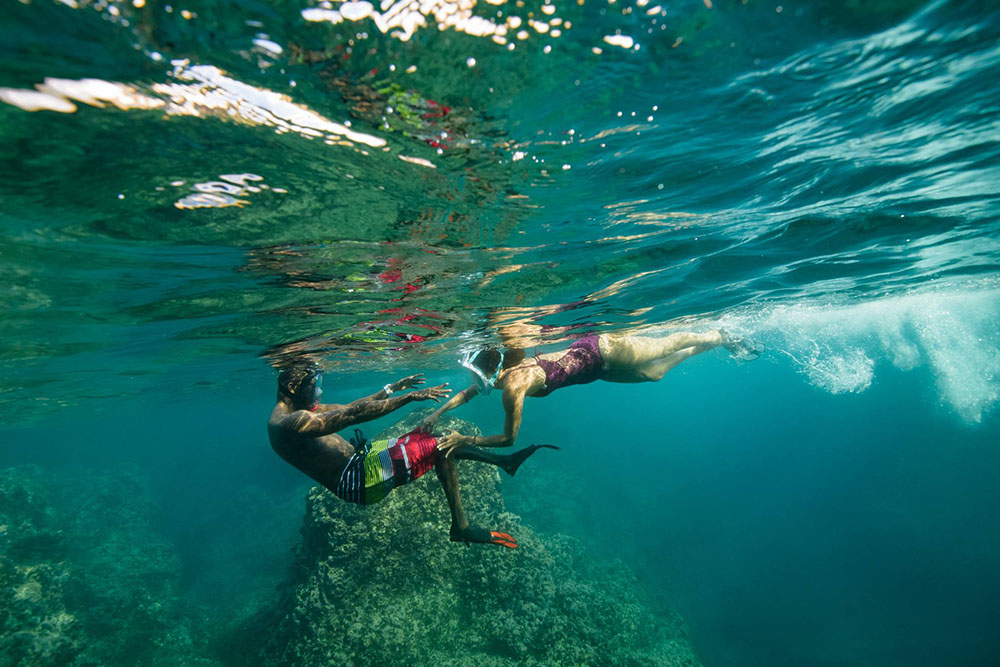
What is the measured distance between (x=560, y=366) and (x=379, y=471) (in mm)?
4881

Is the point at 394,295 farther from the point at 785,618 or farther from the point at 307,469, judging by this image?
the point at 785,618

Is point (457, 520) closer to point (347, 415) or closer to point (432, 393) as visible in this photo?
point (432, 393)

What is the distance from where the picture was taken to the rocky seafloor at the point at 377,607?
11398mm

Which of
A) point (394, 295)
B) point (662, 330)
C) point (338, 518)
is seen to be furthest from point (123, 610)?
point (662, 330)

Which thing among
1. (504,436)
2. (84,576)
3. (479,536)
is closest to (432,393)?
(504,436)

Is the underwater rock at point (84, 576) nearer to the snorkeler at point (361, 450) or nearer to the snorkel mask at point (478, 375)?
the snorkeler at point (361, 450)

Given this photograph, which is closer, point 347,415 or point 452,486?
point 347,415

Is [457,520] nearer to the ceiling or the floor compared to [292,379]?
nearer to the floor

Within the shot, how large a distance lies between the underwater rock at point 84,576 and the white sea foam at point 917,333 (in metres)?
29.3

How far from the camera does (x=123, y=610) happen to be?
1741cm

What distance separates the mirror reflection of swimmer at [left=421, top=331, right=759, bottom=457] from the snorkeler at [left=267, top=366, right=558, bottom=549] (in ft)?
1.32

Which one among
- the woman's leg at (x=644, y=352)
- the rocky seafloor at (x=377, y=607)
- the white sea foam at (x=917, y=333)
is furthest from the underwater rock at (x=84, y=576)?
the white sea foam at (x=917, y=333)

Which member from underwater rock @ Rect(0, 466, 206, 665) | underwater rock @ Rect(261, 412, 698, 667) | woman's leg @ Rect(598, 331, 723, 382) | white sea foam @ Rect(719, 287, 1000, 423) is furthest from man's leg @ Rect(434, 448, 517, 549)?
white sea foam @ Rect(719, 287, 1000, 423)

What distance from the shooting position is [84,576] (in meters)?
19.6
